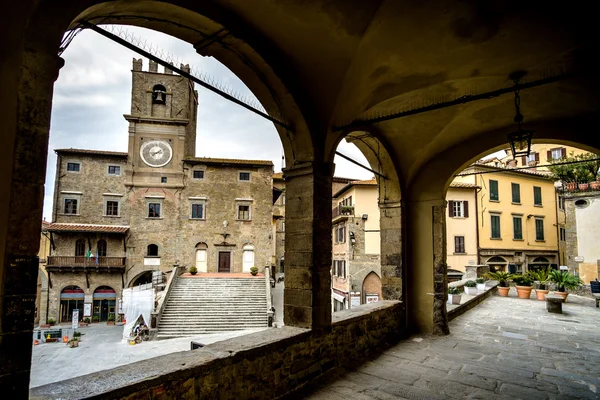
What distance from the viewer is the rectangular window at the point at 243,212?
2475 centimetres

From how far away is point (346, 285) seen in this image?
813 inches

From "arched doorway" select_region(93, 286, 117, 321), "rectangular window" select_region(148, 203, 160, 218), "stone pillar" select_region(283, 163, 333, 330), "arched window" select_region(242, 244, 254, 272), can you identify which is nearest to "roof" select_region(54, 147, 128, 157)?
"rectangular window" select_region(148, 203, 160, 218)

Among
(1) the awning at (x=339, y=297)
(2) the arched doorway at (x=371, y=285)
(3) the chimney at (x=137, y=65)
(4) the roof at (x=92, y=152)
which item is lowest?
(1) the awning at (x=339, y=297)

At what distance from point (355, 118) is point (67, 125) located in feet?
87.0

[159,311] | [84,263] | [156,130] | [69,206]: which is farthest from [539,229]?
[69,206]

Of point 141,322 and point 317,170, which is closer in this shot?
point 317,170

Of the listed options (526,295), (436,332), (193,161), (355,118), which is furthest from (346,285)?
(355,118)

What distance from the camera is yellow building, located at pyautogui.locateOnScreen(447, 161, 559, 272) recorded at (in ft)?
72.5

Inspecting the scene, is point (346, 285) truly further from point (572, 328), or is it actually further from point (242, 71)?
point (242, 71)

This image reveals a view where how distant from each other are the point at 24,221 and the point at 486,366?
5032 millimetres

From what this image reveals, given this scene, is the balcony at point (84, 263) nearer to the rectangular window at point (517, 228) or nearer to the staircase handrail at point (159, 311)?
the staircase handrail at point (159, 311)

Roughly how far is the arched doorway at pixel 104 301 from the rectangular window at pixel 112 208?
4756 mm

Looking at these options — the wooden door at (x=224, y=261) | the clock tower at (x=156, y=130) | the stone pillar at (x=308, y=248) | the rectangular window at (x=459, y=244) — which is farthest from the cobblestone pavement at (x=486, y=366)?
the clock tower at (x=156, y=130)

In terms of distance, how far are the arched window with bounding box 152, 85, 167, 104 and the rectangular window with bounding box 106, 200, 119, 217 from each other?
7.38 metres
